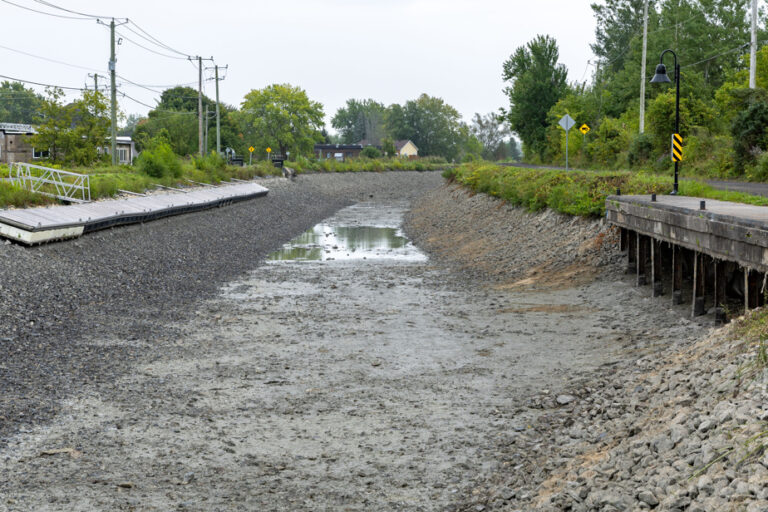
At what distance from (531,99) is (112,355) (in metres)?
56.5

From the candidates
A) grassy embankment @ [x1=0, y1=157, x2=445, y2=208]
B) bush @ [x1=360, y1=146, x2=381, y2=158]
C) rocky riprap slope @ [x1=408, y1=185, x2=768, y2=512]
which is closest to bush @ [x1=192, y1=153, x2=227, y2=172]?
grassy embankment @ [x1=0, y1=157, x2=445, y2=208]

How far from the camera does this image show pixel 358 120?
187125 mm

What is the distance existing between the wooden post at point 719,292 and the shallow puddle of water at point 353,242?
1675cm

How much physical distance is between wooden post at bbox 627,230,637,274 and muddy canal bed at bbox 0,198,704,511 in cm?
37

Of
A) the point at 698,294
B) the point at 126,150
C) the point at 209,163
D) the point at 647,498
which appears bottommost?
the point at 647,498

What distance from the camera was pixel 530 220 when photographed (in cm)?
2817

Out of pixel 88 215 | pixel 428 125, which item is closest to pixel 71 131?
pixel 88 215

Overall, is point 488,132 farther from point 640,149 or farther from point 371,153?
point 640,149

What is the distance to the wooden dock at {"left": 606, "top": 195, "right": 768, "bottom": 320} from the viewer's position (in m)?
10.7

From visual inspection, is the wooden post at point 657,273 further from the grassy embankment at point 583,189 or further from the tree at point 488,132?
the tree at point 488,132

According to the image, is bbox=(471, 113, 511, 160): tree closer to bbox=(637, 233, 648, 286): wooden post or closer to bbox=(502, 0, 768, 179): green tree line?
bbox=(502, 0, 768, 179): green tree line

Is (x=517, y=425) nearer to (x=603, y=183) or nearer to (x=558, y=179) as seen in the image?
(x=603, y=183)

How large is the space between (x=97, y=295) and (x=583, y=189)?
13.9 metres

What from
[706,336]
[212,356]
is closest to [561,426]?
[706,336]
